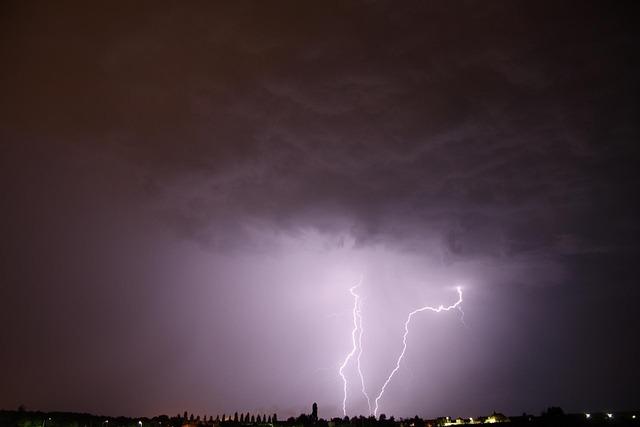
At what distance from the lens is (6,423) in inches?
1927

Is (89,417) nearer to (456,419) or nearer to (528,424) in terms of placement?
(456,419)

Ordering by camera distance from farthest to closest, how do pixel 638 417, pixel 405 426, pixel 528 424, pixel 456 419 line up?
pixel 456 419 < pixel 405 426 < pixel 638 417 < pixel 528 424

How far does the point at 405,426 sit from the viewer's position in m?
60.3

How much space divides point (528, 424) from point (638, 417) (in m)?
13.3

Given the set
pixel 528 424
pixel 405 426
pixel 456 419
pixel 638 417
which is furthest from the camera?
pixel 456 419

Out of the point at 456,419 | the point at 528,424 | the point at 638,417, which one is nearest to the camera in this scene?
the point at 528,424

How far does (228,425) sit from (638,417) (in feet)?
157

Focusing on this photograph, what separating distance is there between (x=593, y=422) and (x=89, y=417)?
62.4 m

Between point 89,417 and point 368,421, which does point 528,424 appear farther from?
point 89,417

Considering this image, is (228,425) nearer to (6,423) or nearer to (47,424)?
(47,424)

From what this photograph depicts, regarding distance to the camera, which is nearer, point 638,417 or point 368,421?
point 638,417

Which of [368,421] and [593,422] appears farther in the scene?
[368,421]

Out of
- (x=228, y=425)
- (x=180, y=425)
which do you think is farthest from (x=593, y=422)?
(x=180, y=425)

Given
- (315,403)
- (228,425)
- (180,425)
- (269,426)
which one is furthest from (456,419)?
(180,425)
